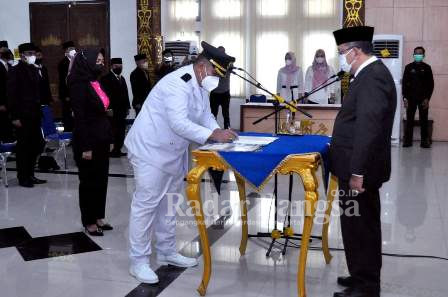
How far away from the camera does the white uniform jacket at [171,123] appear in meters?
3.12

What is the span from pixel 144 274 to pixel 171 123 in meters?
0.91

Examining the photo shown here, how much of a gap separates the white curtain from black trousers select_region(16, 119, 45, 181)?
5314mm

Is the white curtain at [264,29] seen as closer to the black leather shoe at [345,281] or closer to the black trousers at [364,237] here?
the black leather shoe at [345,281]

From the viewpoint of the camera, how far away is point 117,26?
11.0m

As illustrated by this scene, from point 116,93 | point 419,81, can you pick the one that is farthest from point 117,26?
point 419,81

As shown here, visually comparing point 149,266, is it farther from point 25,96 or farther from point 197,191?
point 25,96

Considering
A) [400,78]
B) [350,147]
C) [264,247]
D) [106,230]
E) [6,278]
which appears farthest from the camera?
[400,78]

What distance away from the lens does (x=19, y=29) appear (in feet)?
37.6

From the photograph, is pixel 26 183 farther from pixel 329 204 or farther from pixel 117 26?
pixel 117 26

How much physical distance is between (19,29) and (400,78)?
293 inches

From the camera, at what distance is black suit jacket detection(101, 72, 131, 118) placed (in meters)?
7.80

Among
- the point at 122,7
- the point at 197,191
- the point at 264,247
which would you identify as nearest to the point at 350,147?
the point at 197,191

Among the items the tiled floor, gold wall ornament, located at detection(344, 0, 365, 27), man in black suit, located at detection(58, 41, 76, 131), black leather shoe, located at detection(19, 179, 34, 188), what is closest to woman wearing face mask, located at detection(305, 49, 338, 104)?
gold wall ornament, located at detection(344, 0, 365, 27)

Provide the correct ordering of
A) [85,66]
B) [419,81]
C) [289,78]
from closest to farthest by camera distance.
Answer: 1. [85,66]
2. [419,81]
3. [289,78]
